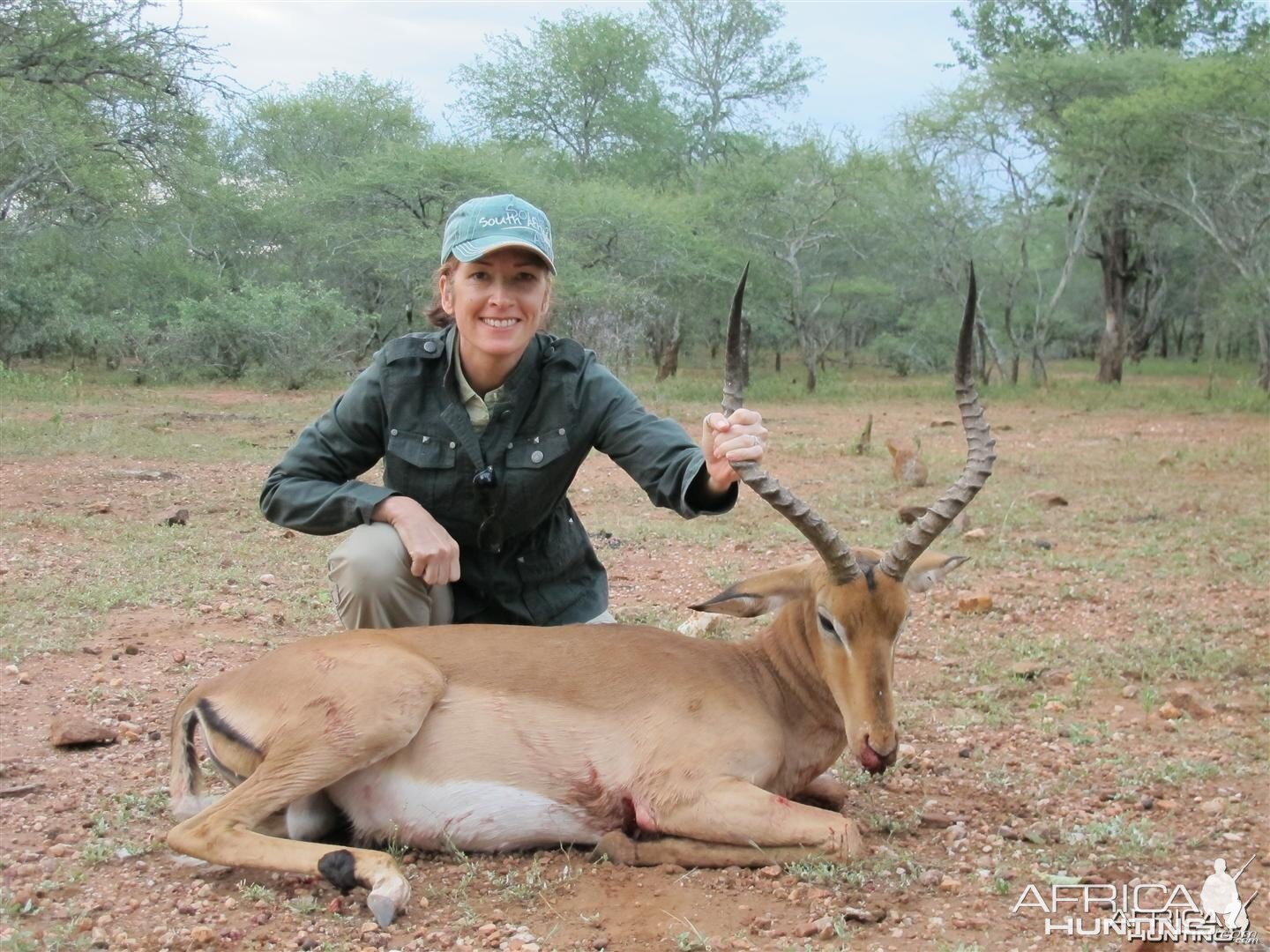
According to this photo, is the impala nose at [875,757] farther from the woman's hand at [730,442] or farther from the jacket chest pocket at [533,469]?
the jacket chest pocket at [533,469]

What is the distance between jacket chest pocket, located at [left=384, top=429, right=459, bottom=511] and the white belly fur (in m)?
1.07

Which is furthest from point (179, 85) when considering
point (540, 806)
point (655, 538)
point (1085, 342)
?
point (1085, 342)

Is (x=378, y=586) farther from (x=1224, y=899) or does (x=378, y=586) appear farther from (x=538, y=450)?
(x=1224, y=899)

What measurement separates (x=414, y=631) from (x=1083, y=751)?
2.56m

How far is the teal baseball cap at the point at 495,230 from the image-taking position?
14.5 feet

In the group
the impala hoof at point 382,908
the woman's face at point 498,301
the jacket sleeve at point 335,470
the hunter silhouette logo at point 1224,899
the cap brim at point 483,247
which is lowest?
the impala hoof at point 382,908

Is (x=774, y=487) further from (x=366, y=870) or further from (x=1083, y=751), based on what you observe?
(x=1083, y=751)

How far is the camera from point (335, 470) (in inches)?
188

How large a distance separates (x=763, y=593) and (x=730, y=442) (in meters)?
0.62

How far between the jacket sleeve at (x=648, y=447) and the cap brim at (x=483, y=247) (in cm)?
53

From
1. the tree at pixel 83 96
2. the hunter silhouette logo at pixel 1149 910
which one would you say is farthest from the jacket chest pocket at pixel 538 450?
the tree at pixel 83 96

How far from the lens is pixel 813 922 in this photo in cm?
341

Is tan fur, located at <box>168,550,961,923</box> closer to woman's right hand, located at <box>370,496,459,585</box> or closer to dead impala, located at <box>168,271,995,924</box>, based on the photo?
dead impala, located at <box>168,271,995,924</box>

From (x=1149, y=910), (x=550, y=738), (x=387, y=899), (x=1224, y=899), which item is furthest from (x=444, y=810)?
(x=1224, y=899)
